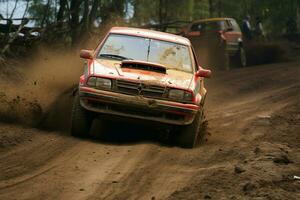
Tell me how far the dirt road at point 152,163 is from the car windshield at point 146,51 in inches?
45.1

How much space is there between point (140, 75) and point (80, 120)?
109 cm

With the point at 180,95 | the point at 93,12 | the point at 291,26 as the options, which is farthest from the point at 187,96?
the point at 291,26

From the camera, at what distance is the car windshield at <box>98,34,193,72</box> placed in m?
10.2

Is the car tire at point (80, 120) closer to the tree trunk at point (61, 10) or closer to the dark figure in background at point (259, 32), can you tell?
the tree trunk at point (61, 10)

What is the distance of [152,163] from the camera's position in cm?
782

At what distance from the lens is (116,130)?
1060 centimetres

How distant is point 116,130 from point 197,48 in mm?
15480

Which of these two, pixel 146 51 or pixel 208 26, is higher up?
pixel 146 51

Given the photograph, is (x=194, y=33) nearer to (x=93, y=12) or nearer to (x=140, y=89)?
Answer: (x=93, y=12)

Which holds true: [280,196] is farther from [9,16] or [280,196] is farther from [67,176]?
[9,16]

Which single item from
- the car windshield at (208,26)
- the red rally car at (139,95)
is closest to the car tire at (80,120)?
the red rally car at (139,95)

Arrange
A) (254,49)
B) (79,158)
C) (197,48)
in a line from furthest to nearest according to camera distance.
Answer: (254,49) → (197,48) → (79,158)

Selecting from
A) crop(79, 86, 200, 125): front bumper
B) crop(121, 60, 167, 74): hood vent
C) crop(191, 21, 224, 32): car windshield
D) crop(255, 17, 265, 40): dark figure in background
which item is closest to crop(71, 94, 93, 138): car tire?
crop(79, 86, 200, 125): front bumper

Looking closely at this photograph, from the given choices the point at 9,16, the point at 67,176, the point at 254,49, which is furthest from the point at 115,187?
the point at 254,49
